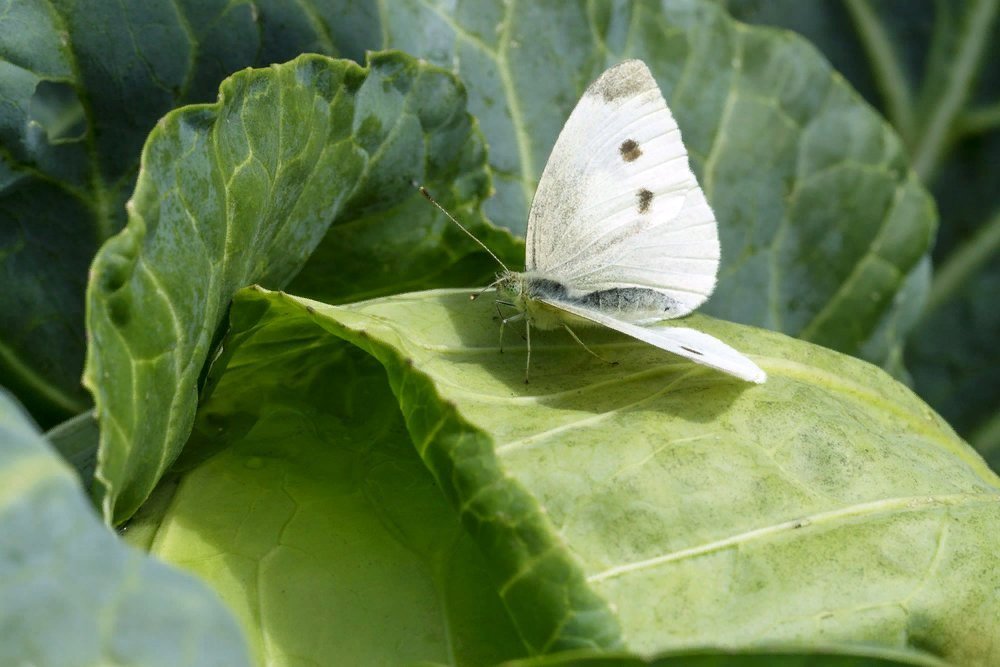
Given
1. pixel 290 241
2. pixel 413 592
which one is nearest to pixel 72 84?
pixel 290 241

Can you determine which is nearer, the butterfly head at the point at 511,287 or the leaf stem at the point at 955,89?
the butterfly head at the point at 511,287

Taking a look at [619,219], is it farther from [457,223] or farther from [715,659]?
[715,659]

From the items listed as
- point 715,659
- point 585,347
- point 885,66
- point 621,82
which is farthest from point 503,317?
point 885,66

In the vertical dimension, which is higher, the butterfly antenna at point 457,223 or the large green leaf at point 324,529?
the butterfly antenna at point 457,223

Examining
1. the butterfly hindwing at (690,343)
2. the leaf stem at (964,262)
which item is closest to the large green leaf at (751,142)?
the leaf stem at (964,262)

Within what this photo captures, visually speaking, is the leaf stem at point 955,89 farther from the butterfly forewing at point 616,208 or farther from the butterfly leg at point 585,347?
the butterfly leg at point 585,347

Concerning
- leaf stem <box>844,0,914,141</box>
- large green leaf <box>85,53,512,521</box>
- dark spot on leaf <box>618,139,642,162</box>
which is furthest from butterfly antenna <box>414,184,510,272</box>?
leaf stem <box>844,0,914,141</box>
